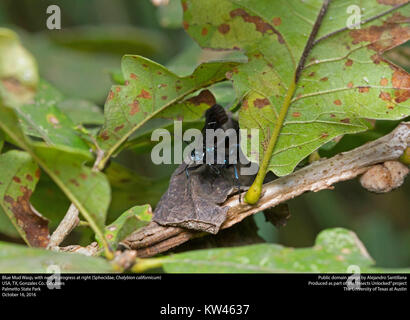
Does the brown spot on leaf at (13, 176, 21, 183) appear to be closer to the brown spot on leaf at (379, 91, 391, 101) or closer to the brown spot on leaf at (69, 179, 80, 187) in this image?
the brown spot on leaf at (69, 179, 80, 187)

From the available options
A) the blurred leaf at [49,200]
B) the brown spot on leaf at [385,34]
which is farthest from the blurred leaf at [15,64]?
the blurred leaf at [49,200]

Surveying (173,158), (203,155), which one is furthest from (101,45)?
(203,155)

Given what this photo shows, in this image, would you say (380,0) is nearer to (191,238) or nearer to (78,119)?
(191,238)

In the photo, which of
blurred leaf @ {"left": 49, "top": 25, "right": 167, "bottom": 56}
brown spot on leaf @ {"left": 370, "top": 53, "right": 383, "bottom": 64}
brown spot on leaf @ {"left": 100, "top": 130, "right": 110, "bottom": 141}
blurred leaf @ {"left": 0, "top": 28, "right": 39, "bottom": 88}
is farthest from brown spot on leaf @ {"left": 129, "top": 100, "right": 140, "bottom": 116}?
blurred leaf @ {"left": 49, "top": 25, "right": 167, "bottom": 56}

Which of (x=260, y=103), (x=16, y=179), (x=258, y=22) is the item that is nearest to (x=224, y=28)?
(x=258, y=22)

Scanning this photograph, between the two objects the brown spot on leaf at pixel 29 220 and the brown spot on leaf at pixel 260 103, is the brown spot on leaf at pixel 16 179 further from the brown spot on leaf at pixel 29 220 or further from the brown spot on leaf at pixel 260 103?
the brown spot on leaf at pixel 260 103
